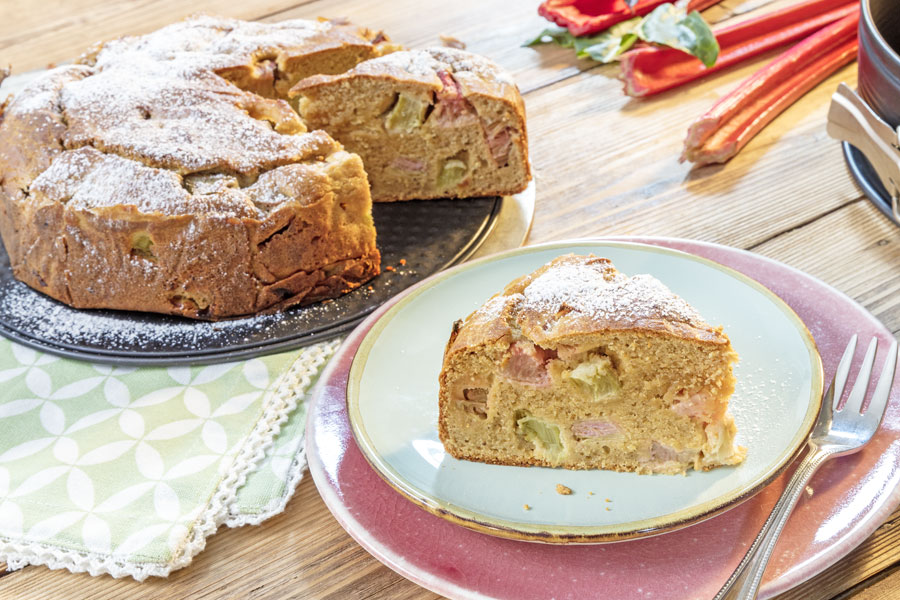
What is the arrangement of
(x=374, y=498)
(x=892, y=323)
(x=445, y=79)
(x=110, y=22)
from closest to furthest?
1. (x=374, y=498)
2. (x=892, y=323)
3. (x=445, y=79)
4. (x=110, y=22)

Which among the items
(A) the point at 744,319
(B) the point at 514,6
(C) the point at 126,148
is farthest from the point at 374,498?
(B) the point at 514,6

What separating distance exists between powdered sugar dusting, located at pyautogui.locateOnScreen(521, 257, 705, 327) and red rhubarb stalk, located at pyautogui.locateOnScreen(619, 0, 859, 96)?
61.9 inches

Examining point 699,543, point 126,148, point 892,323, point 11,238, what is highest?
point 126,148

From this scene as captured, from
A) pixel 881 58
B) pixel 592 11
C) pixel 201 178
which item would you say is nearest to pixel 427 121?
pixel 201 178

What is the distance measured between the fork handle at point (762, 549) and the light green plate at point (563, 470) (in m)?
0.04

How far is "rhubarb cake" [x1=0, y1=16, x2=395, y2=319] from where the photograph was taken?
2.24m

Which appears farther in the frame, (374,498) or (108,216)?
(108,216)

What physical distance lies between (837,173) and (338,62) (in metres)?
1.56

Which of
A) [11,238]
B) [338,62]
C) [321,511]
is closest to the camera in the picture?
[321,511]

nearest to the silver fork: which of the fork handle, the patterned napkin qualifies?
the fork handle

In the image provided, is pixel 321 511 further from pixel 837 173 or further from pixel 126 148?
pixel 837 173

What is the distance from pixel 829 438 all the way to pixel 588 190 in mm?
1304

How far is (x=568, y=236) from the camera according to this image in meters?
2.51

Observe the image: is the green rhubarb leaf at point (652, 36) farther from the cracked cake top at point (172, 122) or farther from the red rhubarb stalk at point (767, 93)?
the cracked cake top at point (172, 122)
